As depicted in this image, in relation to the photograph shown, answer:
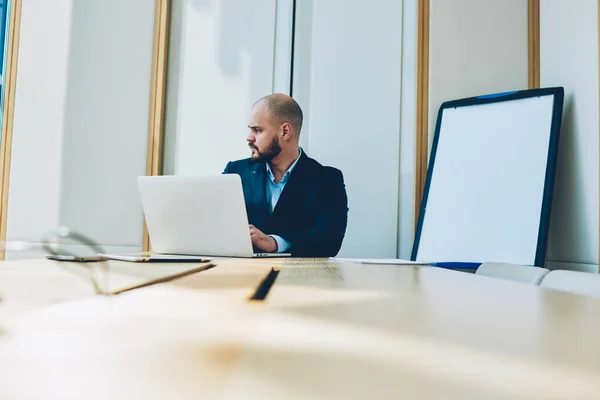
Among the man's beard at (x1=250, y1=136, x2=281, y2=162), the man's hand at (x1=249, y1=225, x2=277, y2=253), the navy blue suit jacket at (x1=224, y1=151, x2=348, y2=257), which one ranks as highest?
the man's beard at (x1=250, y1=136, x2=281, y2=162)

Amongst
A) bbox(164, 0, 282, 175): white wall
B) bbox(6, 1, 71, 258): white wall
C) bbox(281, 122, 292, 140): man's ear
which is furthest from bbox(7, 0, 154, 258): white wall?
bbox(281, 122, 292, 140): man's ear

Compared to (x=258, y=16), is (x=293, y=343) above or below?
below

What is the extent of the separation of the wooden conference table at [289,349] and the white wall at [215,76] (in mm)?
2713

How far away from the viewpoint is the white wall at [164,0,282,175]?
3.03m

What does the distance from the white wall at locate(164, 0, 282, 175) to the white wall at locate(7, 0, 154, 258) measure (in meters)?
0.17

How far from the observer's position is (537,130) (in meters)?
2.54

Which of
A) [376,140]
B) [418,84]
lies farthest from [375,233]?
[418,84]

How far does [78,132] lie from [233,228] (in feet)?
6.35

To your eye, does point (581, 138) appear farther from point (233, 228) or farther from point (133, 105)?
point (133, 105)

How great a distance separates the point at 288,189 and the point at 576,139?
1.46 m

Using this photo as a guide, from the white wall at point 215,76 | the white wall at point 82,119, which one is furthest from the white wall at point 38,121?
the white wall at point 215,76

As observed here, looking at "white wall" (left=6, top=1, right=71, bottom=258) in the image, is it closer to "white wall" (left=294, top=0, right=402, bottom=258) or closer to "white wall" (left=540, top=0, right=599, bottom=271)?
"white wall" (left=294, top=0, right=402, bottom=258)

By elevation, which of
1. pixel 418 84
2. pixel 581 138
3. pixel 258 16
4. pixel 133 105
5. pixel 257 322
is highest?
pixel 258 16

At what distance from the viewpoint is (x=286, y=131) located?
264cm
